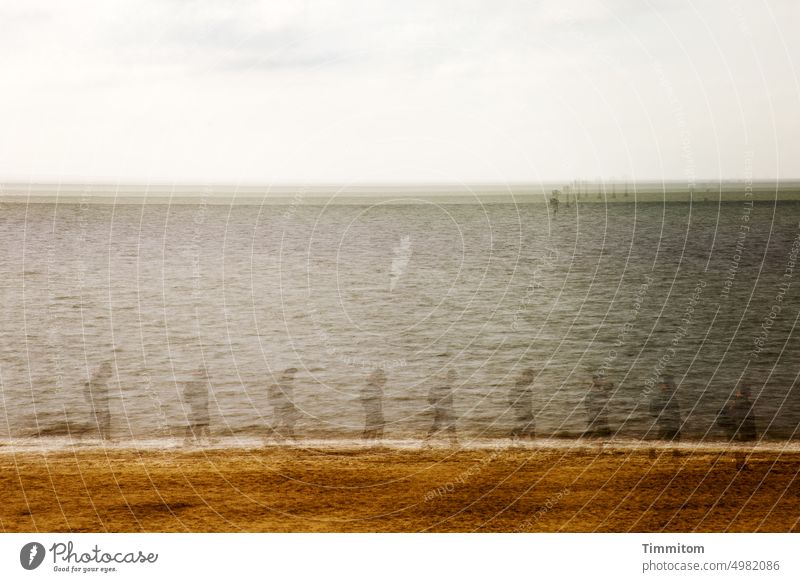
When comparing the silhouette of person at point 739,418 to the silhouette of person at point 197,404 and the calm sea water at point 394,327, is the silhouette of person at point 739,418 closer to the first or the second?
the calm sea water at point 394,327

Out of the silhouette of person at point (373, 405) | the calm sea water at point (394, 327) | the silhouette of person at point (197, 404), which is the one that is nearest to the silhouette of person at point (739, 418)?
the calm sea water at point (394, 327)

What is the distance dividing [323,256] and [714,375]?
1786 inches

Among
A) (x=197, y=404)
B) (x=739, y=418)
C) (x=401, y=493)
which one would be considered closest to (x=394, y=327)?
(x=197, y=404)

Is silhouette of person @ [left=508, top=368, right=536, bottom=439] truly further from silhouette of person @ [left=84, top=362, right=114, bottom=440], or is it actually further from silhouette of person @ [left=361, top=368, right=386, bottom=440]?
silhouette of person @ [left=84, top=362, right=114, bottom=440]

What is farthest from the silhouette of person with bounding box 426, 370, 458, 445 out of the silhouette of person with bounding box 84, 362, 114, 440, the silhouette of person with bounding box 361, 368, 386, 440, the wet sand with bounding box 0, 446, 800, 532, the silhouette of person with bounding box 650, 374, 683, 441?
the silhouette of person with bounding box 84, 362, 114, 440

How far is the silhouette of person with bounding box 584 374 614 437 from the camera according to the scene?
1658cm

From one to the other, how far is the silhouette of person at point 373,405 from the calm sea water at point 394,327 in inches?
9.6

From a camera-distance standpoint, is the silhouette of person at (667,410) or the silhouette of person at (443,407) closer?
the silhouette of person at (667,410)

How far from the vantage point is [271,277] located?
54.5 metres

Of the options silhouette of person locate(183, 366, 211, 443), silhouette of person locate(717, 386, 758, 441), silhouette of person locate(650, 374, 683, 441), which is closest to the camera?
silhouette of person locate(717, 386, 758, 441)

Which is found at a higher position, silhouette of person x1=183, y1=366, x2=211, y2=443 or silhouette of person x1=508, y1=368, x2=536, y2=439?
silhouette of person x1=183, y1=366, x2=211, y2=443

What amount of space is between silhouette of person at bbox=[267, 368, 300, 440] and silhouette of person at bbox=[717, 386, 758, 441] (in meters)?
9.81

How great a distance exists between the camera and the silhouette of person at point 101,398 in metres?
16.7
